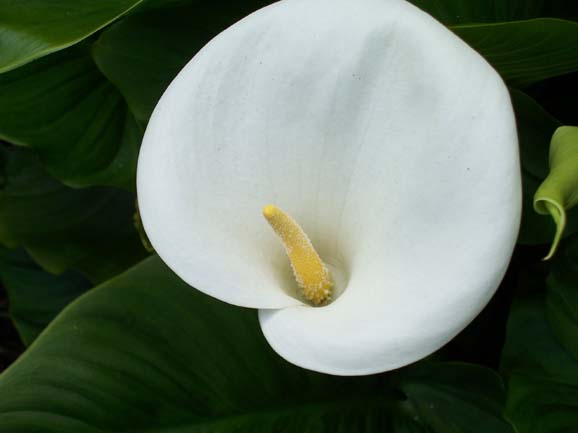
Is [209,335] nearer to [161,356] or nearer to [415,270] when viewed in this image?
[161,356]

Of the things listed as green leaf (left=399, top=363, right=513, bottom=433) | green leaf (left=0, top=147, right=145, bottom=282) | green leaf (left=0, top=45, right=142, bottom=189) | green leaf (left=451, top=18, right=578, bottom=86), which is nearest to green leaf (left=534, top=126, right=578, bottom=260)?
green leaf (left=451, top=18, right=578, bottom=86)

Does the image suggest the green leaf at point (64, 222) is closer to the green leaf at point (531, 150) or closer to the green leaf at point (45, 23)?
the green leaf at point (45, 23)

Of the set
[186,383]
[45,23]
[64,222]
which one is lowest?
[64,222]

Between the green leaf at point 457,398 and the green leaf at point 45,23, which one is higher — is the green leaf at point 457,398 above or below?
below

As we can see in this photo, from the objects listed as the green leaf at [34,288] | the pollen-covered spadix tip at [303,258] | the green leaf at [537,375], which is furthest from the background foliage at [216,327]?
the green leaf at [34,288]

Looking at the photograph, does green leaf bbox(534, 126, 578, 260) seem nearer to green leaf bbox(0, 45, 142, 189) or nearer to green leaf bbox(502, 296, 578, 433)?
green leaf bbox(502, 296, 578, 433)

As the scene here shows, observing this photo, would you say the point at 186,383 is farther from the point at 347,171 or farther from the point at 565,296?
the point at 565,296

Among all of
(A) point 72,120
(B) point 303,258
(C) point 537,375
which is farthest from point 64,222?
(C) point 537,375
